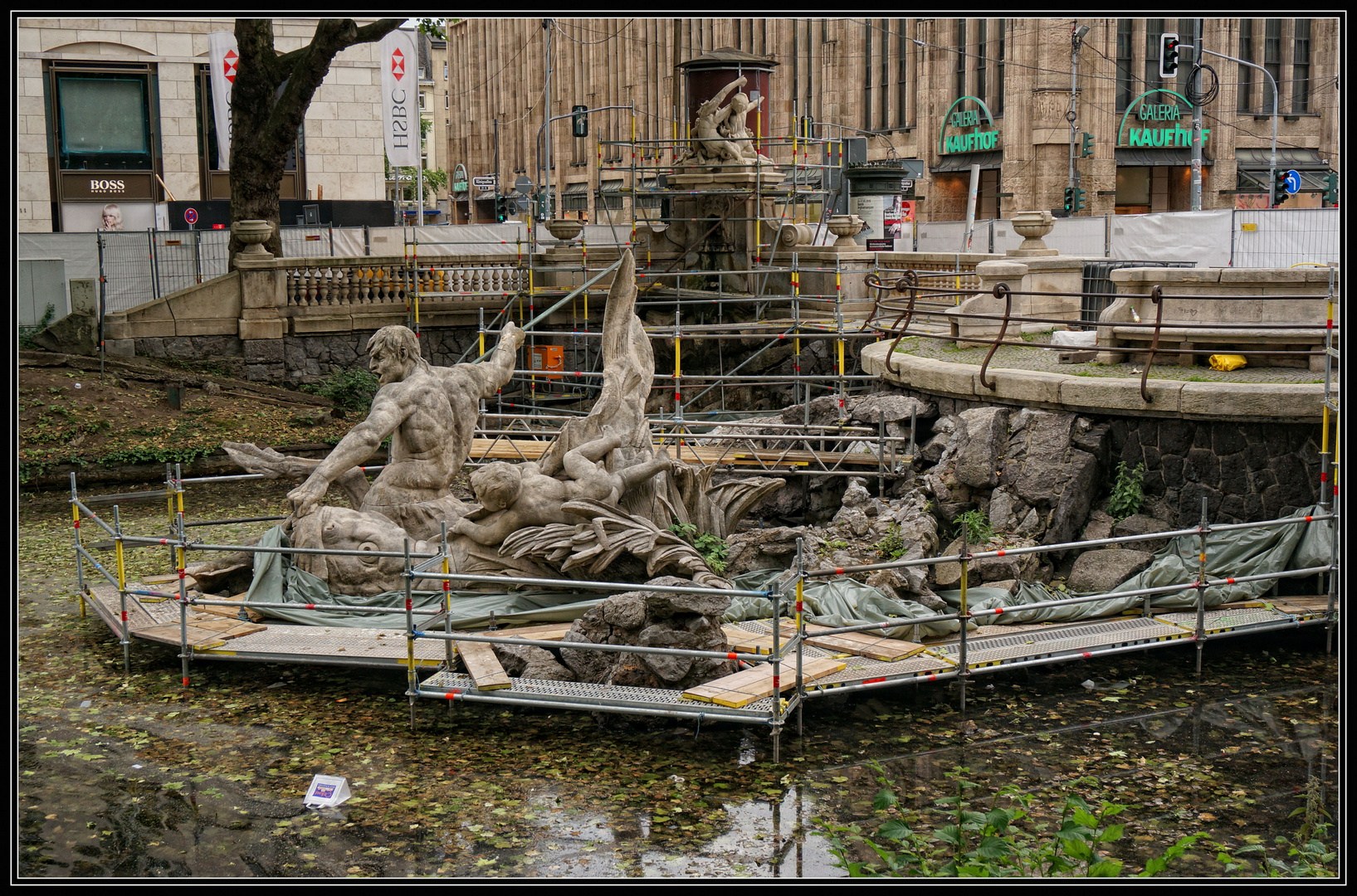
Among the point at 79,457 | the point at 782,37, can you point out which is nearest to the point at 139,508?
the point at 79,457

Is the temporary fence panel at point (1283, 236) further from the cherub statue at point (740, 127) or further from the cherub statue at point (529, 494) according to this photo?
the cherub statue at point (529, 494)

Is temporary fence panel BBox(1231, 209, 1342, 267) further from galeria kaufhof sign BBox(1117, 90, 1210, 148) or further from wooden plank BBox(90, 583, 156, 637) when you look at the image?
galeria kaufhof sign BBox(1117, 90, 1210, 148)

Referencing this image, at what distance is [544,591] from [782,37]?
46344 millimetres

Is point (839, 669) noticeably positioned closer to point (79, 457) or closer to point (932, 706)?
point (932, 706)

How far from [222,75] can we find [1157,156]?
30.1 meters

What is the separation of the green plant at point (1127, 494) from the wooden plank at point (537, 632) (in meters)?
5.43

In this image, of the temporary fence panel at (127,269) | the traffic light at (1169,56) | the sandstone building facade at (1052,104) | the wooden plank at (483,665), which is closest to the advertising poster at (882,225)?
the sandstone building facade at (1052,104)

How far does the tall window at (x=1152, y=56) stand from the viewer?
4453 centimetres

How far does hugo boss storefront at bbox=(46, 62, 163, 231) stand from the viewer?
3188 cm

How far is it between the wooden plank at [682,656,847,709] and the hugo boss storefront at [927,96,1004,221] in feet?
118

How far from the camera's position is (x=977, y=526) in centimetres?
1338

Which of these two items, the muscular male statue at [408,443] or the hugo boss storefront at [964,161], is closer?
the muscular male statue at [408,443]

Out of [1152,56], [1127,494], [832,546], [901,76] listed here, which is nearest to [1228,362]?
[1127,494]

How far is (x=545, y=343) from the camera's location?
2720 centimetres
